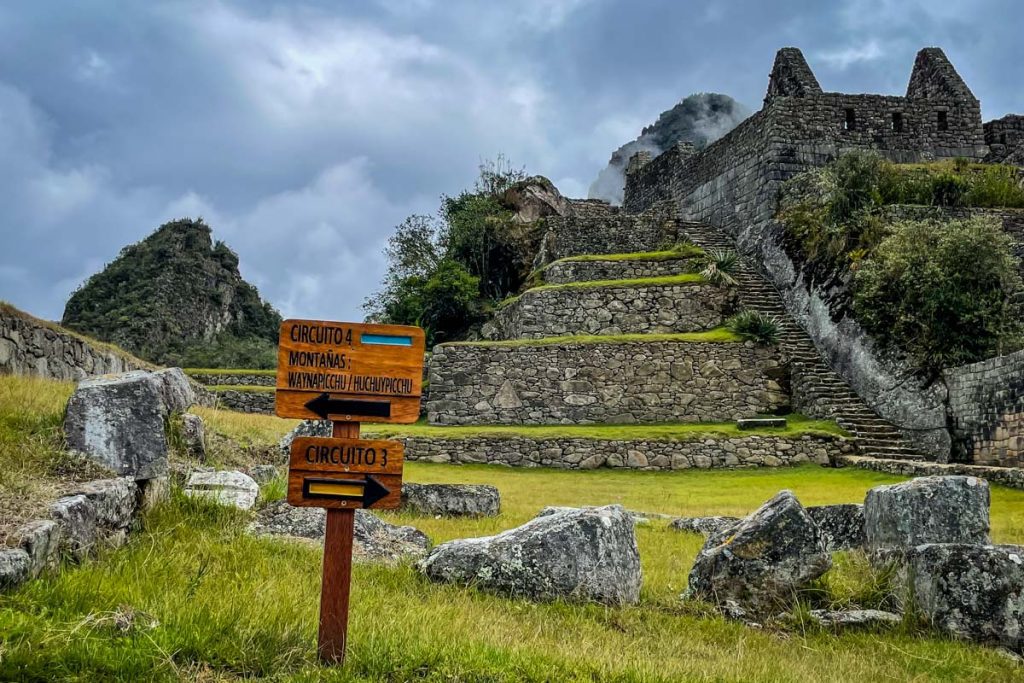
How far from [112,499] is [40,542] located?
0.94m

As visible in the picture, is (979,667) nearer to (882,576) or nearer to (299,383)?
(882,576)

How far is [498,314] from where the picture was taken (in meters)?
25.3

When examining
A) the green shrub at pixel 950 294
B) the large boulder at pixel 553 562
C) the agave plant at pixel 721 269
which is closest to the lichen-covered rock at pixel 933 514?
the large boulder at pixel 553 562

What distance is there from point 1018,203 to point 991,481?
12.7m

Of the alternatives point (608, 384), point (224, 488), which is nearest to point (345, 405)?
point (224, 488)

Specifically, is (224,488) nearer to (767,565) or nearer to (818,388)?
(767,565)

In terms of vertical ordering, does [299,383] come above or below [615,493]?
above

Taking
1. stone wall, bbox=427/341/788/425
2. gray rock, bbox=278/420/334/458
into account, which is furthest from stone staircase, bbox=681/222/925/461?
gray rock, bbox=278/420/334/458

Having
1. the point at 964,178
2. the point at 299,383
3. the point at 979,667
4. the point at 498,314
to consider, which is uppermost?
the point at 964,178

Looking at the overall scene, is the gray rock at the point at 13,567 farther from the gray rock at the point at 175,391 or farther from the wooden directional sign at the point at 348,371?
the gray rock at the point at 175,391

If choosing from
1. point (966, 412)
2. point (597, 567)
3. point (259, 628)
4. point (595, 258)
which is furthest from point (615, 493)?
point (595, 258)

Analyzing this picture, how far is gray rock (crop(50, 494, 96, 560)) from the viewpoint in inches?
165

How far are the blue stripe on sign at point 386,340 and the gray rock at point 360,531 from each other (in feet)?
8.31

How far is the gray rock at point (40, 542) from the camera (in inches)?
148
